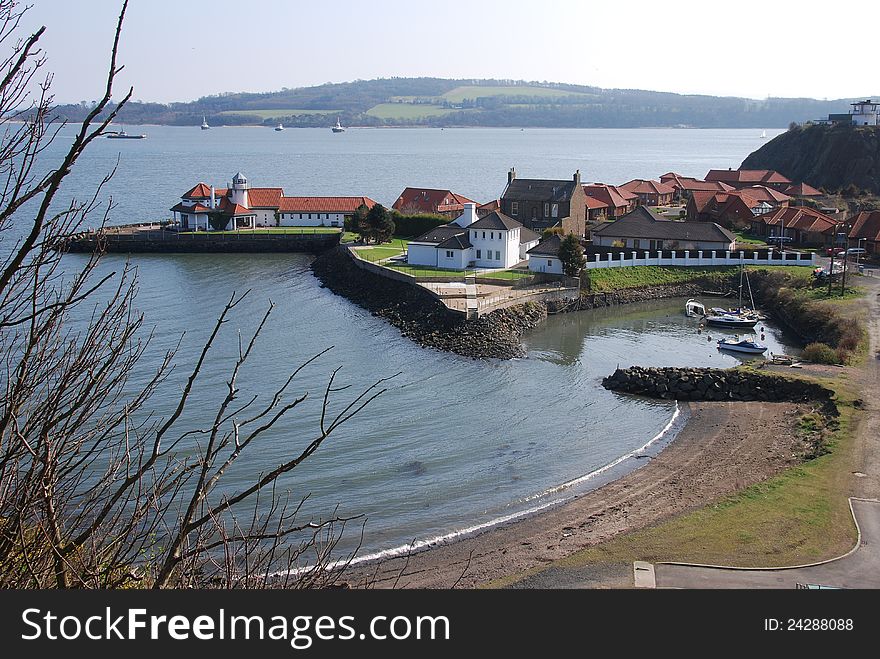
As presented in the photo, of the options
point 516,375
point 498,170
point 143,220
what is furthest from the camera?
point 498,170

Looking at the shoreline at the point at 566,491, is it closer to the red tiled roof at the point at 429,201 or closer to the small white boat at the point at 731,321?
the small white boat at the point at 731,321

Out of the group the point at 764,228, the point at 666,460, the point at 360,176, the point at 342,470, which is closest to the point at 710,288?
the point at 764,228

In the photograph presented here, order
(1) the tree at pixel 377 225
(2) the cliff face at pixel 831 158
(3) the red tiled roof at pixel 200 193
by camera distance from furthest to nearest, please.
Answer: (2) the cliff face at pixel 831 158 < (3) the red tiled roof at pixel 200 193 < (1) the tree at pixel 377 225

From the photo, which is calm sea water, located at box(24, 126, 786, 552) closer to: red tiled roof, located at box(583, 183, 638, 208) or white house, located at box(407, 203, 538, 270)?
white house, located at box(407, 203, 538, 270)

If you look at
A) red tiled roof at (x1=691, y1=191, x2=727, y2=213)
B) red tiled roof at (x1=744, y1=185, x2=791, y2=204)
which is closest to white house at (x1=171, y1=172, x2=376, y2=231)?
red tiled roof at (x1=691, y1=191, x2=727, y2=213)

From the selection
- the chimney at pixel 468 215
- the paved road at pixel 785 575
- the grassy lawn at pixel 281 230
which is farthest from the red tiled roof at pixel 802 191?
the paved road at pixel 785 575

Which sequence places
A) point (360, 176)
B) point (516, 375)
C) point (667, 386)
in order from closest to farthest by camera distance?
point (667, 386)
point (516, 375)
point (360, 176)

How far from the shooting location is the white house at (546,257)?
Result: 3938 centimetres

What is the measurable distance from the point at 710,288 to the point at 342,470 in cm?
2645

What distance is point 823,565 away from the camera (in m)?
14.2

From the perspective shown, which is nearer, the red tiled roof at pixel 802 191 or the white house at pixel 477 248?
the white house at pixel 477 248

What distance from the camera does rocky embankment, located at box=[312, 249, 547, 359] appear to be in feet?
99.5

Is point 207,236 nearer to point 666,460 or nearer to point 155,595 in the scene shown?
point 666,460

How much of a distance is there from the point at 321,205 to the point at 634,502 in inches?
1633
